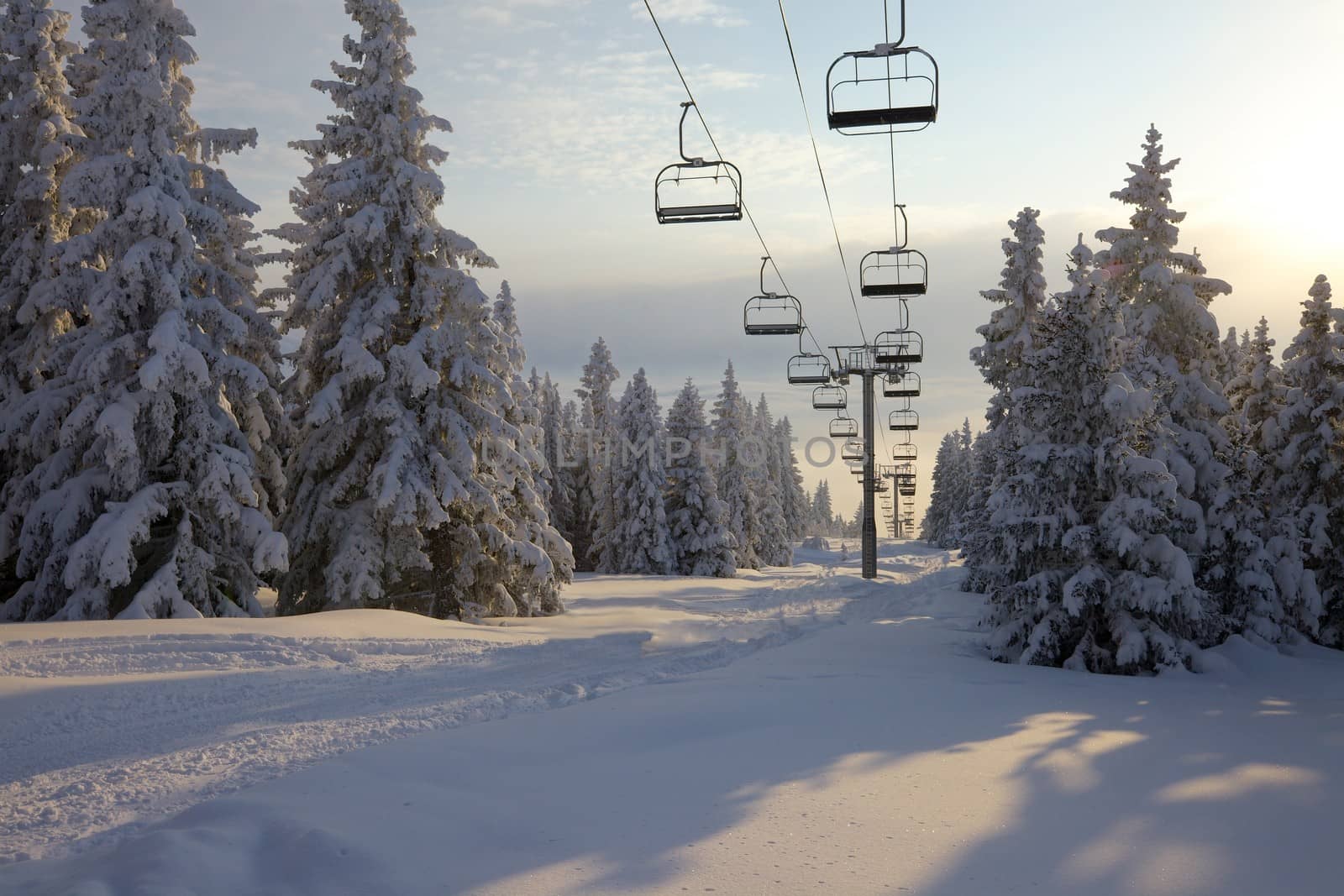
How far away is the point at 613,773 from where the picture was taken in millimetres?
8109

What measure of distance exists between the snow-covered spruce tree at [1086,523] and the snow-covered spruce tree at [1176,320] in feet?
12.6

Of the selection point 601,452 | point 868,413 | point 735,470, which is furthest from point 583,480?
point 868,413

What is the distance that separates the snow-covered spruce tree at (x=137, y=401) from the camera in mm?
16922

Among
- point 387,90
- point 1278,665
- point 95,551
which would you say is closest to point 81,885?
point 95,551

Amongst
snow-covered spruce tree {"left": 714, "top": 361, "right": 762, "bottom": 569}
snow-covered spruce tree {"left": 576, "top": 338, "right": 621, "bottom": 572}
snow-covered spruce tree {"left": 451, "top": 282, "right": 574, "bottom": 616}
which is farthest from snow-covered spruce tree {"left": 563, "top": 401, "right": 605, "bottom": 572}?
snow-covered spruce tree {"left": 451, "top": 282, "right": 574, "bottom": 616}

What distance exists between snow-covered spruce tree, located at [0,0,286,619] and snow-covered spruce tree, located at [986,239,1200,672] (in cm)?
1392

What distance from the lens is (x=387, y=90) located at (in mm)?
19969

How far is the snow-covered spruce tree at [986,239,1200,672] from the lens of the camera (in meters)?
16.8

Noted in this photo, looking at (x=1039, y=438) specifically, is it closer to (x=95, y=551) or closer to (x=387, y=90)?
(x=387, y=90)

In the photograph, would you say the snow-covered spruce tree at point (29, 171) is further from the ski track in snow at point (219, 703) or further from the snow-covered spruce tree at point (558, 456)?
the snow-covered spruce tree at point (558, 456)

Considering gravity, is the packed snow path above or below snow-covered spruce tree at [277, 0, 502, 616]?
below

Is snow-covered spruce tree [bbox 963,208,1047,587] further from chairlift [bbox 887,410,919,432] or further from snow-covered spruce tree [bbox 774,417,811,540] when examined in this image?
snow-covered spruce tree [bbox 774,417,811,540]

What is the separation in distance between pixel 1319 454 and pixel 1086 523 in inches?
429

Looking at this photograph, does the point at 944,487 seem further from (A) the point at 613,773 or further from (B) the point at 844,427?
(A) the point at 613,773
